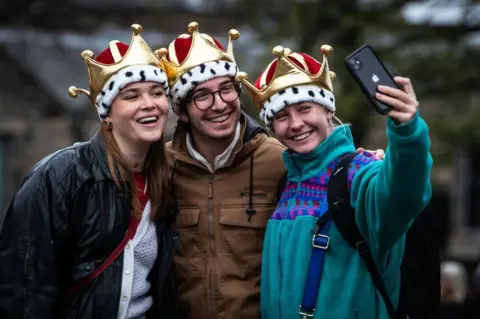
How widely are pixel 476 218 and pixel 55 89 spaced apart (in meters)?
8.70

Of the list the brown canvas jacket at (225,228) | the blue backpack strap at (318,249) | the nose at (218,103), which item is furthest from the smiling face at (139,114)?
the blue backpack strap at (318,249)

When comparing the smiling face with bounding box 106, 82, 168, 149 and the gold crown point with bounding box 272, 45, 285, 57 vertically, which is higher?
the gold crown point with bounding box 272, 45, 285, 57

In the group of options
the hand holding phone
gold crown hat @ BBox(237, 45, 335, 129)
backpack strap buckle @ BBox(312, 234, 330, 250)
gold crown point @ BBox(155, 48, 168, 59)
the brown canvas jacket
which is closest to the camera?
→ the hand holding phone

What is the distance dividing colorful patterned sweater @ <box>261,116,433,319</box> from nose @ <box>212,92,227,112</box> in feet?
1.37

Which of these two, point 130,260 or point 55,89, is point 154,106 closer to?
point 130,260

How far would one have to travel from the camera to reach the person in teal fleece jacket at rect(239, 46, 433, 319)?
10.8ft

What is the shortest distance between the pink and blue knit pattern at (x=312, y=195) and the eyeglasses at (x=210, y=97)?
568 mm

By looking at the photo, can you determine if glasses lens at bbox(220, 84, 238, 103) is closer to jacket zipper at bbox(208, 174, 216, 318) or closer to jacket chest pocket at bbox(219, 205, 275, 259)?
jacket zipper at bbox(208, 174, 216, 318)

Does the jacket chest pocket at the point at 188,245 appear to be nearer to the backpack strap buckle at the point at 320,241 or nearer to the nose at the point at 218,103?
the nose at the point at 218,103

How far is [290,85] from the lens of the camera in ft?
13.3

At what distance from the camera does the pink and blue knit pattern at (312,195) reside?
3.78m

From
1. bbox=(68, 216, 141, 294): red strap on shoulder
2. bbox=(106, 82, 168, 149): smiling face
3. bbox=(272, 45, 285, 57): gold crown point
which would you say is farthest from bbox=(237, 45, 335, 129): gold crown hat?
bbox=(68, 216, 141, 294): red strap on shoulder

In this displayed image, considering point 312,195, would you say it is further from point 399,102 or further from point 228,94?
point 399,102

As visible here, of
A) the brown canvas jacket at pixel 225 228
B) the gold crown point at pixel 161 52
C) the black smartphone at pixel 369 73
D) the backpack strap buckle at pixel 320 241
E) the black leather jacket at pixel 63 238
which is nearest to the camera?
the black smartphone at pixel 369 73
